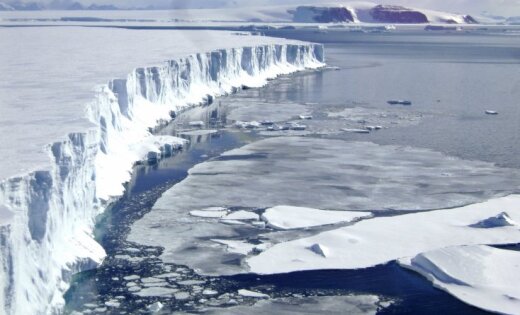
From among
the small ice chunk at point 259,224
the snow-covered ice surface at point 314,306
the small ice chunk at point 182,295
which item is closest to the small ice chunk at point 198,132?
the small ice chunk at point 259,224

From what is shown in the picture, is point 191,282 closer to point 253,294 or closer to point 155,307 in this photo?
point 253,294

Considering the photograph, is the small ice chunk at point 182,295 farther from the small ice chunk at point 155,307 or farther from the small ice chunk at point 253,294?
the small ice chunk at point 253,294

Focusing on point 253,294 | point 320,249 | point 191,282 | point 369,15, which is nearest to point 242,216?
point 320,249

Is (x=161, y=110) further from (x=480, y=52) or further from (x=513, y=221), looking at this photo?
(x=480, y=52)

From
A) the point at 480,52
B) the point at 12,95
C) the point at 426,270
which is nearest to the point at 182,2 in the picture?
the point at 480,52

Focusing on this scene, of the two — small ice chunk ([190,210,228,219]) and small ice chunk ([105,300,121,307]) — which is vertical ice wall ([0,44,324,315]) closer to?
small ice chunk ([105,300,121,307])

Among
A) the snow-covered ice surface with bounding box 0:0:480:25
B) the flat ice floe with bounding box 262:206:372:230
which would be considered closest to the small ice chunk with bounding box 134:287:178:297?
the flat ice floe with bounding box 262:206:372:230
